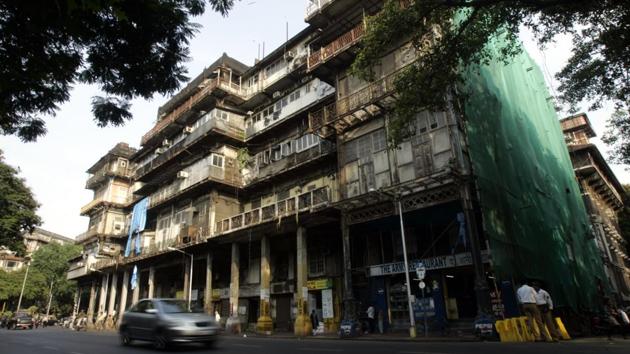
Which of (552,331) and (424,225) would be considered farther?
(424,225)

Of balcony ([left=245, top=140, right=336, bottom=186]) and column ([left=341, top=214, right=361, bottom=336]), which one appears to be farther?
balcony ([left=245, top=140, right=336, bottom=186])

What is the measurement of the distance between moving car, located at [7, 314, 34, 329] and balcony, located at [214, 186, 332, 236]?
22561mm

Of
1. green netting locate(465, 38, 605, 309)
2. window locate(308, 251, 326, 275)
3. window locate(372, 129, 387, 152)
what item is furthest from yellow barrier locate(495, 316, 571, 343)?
window locate(308, 251, 326, 275)

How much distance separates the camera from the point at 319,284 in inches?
961

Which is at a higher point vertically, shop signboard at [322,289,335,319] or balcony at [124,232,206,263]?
balcony at [124,232,206,263]

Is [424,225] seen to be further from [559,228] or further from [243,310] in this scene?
[243,310]

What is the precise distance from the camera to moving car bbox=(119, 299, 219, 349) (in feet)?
34.0

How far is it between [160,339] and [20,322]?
35.7m

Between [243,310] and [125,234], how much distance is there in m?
24.7

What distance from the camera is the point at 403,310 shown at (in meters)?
20.9

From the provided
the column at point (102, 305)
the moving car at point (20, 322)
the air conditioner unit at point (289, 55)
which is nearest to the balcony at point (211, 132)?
the air conditioner unit at point (289, 55)

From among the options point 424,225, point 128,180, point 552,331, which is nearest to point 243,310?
point 424,225

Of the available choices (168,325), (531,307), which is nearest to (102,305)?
(168,325)

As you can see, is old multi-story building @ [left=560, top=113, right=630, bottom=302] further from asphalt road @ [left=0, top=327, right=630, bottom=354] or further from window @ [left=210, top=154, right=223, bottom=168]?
window @ [left=210, top=154, right=223, bottom=168]
